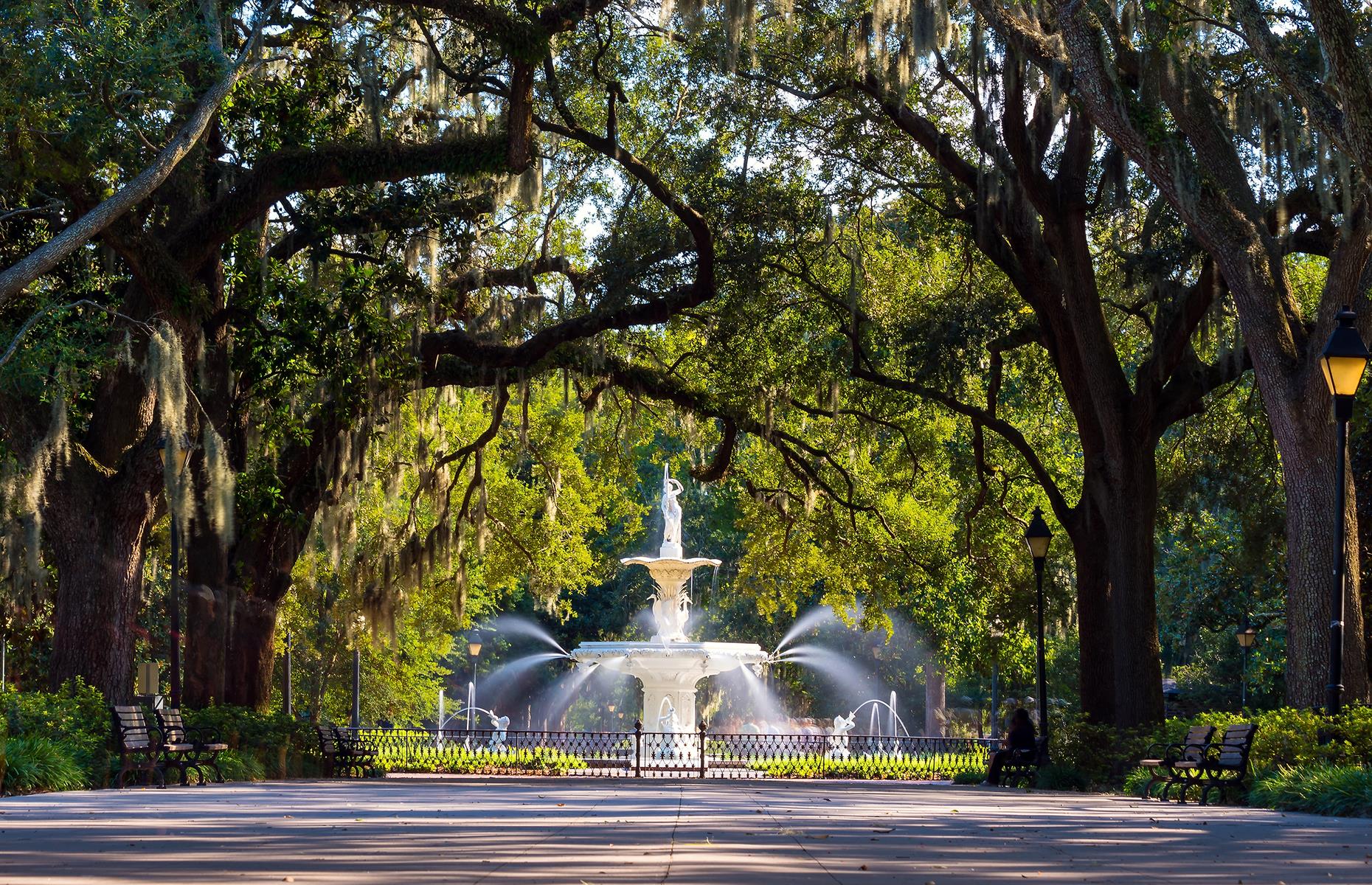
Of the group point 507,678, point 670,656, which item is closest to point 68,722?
point 670,656

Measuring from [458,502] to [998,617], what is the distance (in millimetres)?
11279

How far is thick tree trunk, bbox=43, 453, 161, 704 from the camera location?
17.9m

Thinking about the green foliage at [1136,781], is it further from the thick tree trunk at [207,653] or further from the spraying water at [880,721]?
the spraying water at [880,721]

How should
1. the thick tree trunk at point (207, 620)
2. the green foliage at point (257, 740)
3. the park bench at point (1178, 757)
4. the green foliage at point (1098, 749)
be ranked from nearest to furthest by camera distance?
1. the park bench at point (1178, 757)
2. the green foliage at point (257, 740)
3. the green foliage at point (1098, 749)
4. the thick tree trunk at point (207, 620)

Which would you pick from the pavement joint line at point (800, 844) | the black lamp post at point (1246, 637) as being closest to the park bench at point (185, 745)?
the pavement joint line at point (800, 844)

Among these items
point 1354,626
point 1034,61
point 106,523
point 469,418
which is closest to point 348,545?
point 106,523

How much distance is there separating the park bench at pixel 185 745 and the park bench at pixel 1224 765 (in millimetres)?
10345

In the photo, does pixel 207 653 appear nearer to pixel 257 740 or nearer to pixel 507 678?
pixel 257 740

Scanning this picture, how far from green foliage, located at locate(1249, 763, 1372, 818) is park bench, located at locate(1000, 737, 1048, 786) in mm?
6335

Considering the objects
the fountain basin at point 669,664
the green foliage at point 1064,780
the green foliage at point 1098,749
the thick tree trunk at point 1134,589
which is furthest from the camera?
the fountain basin at point 669,664

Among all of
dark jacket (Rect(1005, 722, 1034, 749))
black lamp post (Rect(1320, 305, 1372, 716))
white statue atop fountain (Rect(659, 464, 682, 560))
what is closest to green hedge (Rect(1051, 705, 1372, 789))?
black lamp post (Rect(1320, 305, 1372, 716))

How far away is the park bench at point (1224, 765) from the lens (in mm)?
14766

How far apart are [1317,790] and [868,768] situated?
16221 mm

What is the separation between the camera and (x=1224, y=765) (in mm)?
14906
